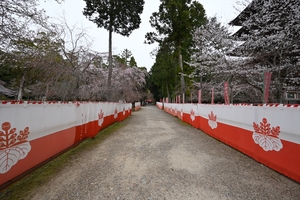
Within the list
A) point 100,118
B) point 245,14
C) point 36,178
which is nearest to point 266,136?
point 36,178

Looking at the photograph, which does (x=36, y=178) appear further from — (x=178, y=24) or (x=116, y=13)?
(x=178, y=24)

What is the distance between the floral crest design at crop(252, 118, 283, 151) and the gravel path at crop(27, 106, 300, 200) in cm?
47

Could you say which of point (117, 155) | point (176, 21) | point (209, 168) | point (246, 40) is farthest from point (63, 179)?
point (176, 21)

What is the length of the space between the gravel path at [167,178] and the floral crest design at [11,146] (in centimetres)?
62

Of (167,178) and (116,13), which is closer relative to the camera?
(167,178)

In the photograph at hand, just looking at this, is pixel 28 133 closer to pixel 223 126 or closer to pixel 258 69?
pixel 223 126

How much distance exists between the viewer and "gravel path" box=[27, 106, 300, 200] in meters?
2.23

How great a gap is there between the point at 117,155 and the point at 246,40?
28.2 feet

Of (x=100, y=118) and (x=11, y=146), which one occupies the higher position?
(x=11, y=146)

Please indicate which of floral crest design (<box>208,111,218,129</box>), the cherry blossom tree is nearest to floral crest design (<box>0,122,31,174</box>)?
floral crest design (<box>208,111,218,129</box>)

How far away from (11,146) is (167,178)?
2606 mm

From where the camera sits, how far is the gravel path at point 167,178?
2230 millimetres

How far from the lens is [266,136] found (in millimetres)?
3248

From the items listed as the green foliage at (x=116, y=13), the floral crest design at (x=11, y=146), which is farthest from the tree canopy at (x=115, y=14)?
the floral crest design at (x=11, y=146)
